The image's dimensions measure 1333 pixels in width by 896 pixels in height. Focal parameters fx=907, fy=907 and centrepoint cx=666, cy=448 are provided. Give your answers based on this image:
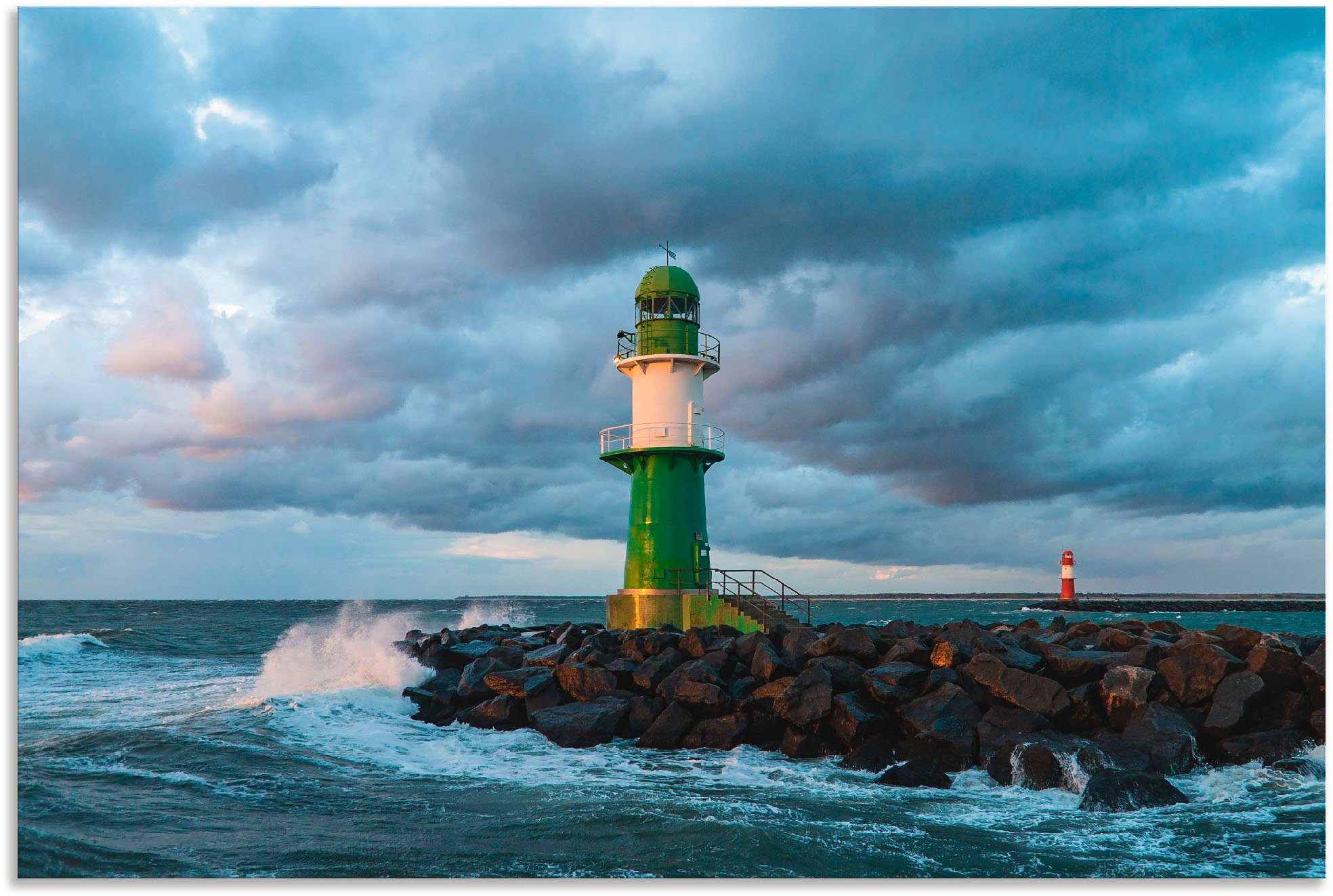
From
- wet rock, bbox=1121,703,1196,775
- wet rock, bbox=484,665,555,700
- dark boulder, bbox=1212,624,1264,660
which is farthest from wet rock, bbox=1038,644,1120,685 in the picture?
wet rock, bbox=484,665,555,700

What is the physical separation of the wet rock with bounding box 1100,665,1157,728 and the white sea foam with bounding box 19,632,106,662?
24.8 metres

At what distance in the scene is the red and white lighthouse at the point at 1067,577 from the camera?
4475 cm

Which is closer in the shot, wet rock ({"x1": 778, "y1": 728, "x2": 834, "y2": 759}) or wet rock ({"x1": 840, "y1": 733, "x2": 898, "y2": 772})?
wet rock ({"x1": 840, "y1": 733, "x2": 898, "y2": 772})

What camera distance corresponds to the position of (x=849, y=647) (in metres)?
13.1

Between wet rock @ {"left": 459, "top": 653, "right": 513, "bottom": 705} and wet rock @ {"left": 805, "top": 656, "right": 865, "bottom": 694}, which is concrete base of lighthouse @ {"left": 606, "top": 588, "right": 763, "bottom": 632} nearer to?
wet rock @ {"left": 459, "top": 653, "right": 513, "bottom": 705}

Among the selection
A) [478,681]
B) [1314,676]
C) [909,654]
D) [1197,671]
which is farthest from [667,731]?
[1314,676]

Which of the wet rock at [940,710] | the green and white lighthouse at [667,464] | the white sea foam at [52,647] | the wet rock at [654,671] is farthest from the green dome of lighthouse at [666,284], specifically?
the white sea foam at [52,647]

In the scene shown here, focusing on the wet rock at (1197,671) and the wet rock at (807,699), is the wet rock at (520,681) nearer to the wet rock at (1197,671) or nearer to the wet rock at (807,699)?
the wet rock at (807,699)

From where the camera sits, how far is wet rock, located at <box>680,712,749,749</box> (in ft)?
36.7

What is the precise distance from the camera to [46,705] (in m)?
14.5

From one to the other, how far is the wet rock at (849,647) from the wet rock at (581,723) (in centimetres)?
309

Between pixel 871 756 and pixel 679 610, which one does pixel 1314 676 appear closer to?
pixel 871 756

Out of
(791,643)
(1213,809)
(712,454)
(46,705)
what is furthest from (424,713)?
(1213,809)

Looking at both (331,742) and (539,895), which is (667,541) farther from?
(539,895)
